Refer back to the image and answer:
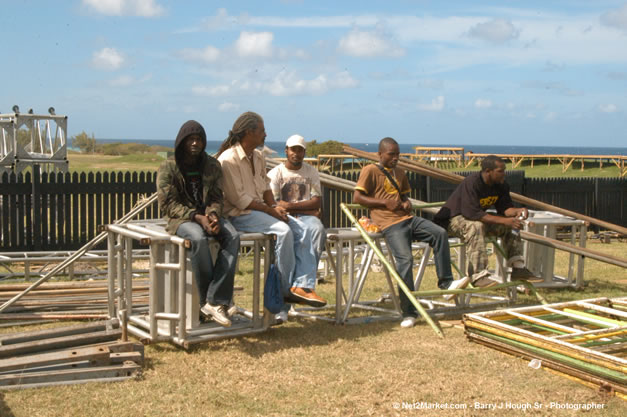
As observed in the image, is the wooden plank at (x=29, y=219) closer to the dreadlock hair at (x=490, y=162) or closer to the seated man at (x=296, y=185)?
the seated man at (x=296, y=185)

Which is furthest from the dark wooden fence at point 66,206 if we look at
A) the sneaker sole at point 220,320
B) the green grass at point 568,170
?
the green grass at point 568,170

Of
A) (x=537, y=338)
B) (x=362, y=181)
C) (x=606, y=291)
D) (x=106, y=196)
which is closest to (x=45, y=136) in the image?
(x=106, y=196)

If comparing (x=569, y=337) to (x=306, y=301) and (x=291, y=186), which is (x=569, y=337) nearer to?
(x=306, y=301)

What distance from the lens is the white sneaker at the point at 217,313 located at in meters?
5.82

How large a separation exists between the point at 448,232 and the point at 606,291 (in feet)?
9.91

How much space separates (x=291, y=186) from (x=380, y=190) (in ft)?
3.26

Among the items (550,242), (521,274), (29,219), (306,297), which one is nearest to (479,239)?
(521,274)

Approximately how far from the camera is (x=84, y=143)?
62781 mm

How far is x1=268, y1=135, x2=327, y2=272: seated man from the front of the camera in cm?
696

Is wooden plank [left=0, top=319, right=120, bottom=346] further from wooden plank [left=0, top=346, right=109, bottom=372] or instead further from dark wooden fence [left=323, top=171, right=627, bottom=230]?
dark wooden fence [left=323, top=171, right=627, bottom=230]

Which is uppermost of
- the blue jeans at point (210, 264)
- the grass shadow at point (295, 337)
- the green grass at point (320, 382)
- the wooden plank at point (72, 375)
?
the blue jeans at point (210, 264)

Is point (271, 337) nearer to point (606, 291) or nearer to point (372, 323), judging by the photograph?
point (372, 323)

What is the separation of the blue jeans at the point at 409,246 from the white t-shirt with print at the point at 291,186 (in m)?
0.91

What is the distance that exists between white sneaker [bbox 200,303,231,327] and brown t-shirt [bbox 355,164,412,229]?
220 cm
